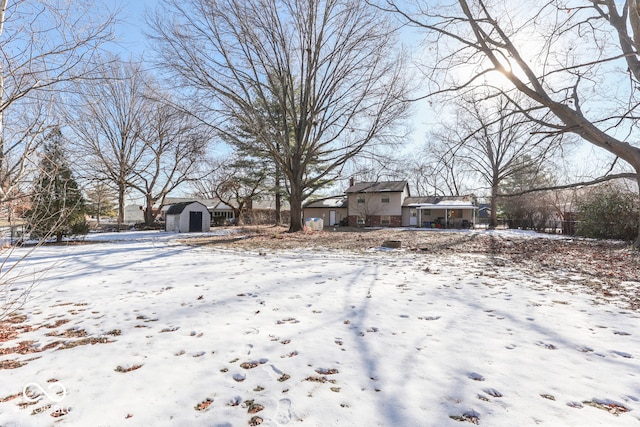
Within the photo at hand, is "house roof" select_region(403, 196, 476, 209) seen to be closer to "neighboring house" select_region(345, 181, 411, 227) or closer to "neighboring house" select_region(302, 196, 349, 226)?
"neighboring house" select_region(345, 181, 411, 227)

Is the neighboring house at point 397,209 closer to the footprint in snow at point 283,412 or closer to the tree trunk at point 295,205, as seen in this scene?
the tree trunk at point 295,205

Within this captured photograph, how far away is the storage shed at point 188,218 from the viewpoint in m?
23.0

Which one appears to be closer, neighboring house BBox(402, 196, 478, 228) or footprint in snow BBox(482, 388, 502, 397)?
footprint in snow BBox(482, 388, 502, 397)

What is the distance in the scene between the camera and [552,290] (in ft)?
18.1

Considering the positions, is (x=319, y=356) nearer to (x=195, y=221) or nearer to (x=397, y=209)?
(x=195, y=221)

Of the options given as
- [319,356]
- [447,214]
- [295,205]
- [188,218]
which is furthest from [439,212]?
[319,356]

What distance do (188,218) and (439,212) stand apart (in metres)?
27.1

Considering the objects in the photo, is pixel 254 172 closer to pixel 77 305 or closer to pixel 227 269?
pixel 227 269

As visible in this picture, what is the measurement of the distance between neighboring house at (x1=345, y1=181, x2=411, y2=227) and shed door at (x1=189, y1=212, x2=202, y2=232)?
17.3 metres

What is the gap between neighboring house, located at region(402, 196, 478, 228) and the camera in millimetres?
31375

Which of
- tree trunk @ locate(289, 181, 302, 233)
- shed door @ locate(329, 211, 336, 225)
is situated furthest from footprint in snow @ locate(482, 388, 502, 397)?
shed door @ locate(329, 211, 336, 225)

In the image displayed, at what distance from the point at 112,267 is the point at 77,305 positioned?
11.1 feet

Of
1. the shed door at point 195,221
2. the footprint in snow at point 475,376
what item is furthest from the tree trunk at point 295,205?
the footprint in snow at point 475,376

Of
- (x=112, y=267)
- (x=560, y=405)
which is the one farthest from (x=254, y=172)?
(x=560, y=405)
